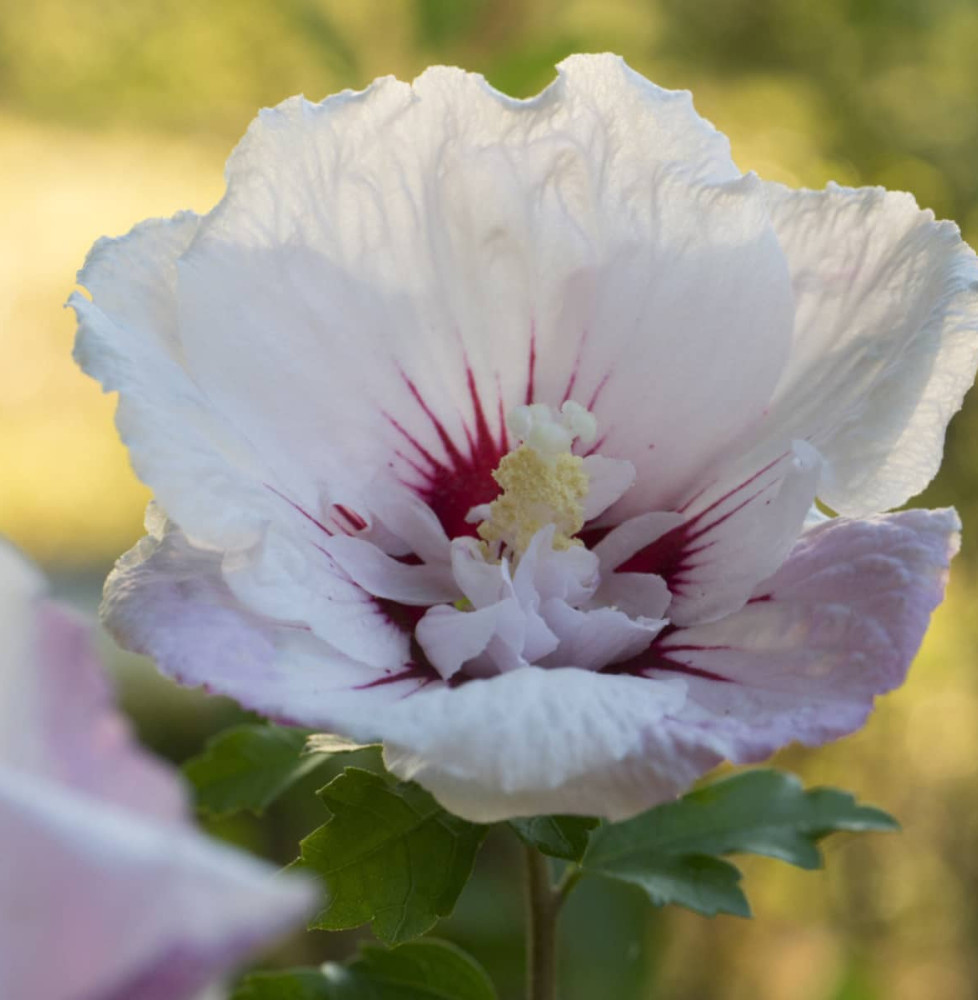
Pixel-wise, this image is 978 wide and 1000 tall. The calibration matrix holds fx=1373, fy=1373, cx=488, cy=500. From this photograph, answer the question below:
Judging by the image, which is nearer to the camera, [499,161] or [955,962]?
[499,161]

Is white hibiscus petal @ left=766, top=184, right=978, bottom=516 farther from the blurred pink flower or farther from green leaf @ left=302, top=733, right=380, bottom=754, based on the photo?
the blurred pink flower

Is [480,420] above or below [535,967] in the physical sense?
above

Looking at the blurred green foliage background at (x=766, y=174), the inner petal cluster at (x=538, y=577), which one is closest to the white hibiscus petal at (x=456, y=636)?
the inner petal cluster at (x=538, y=577)

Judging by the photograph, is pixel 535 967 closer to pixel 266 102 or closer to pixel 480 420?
pixel 480 420

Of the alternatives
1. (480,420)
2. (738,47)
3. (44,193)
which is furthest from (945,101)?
(44,193)

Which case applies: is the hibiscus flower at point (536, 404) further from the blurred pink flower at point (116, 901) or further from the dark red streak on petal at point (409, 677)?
the blurred pink flower at point (116, 901)

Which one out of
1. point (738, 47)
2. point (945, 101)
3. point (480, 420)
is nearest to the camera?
point (480, 420)

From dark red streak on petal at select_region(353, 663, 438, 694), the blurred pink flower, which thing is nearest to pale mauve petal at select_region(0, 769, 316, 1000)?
the blurred pink flower

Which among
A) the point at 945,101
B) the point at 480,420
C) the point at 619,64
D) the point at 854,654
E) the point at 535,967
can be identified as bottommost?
the point at 535,967

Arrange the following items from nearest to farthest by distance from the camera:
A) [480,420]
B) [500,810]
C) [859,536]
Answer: [500,810]
[859,536]
[480,420]
